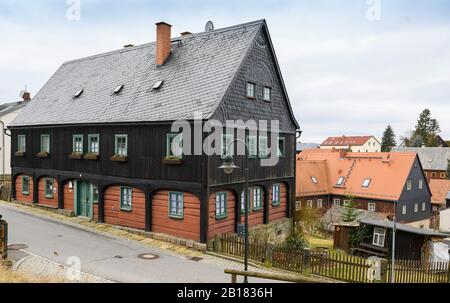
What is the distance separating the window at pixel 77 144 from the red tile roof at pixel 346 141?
4028 inches

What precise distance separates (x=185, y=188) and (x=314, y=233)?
787 inches

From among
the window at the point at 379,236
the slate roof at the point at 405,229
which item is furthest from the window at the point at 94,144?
the window at the point at 379,236

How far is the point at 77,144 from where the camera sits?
2347 cm

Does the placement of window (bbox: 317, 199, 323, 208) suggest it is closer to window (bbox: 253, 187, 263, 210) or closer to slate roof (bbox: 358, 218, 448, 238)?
slate roof (bbox: 358, 218, 448, 238)

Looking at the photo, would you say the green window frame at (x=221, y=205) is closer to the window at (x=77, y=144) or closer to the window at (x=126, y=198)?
the window at (x=126, y=198)

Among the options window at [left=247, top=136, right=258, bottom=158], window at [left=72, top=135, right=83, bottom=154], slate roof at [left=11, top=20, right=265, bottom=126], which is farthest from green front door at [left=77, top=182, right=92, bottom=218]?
window at [left=247, top=136, right=258, bottom=158]

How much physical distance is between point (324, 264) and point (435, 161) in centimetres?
7104

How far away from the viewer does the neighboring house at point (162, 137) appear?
60.6 ft

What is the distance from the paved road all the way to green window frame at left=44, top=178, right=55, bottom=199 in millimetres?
4271

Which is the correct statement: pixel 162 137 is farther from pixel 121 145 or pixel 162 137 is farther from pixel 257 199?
pixel 257 199

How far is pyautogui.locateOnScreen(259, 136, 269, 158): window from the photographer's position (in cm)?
2187
